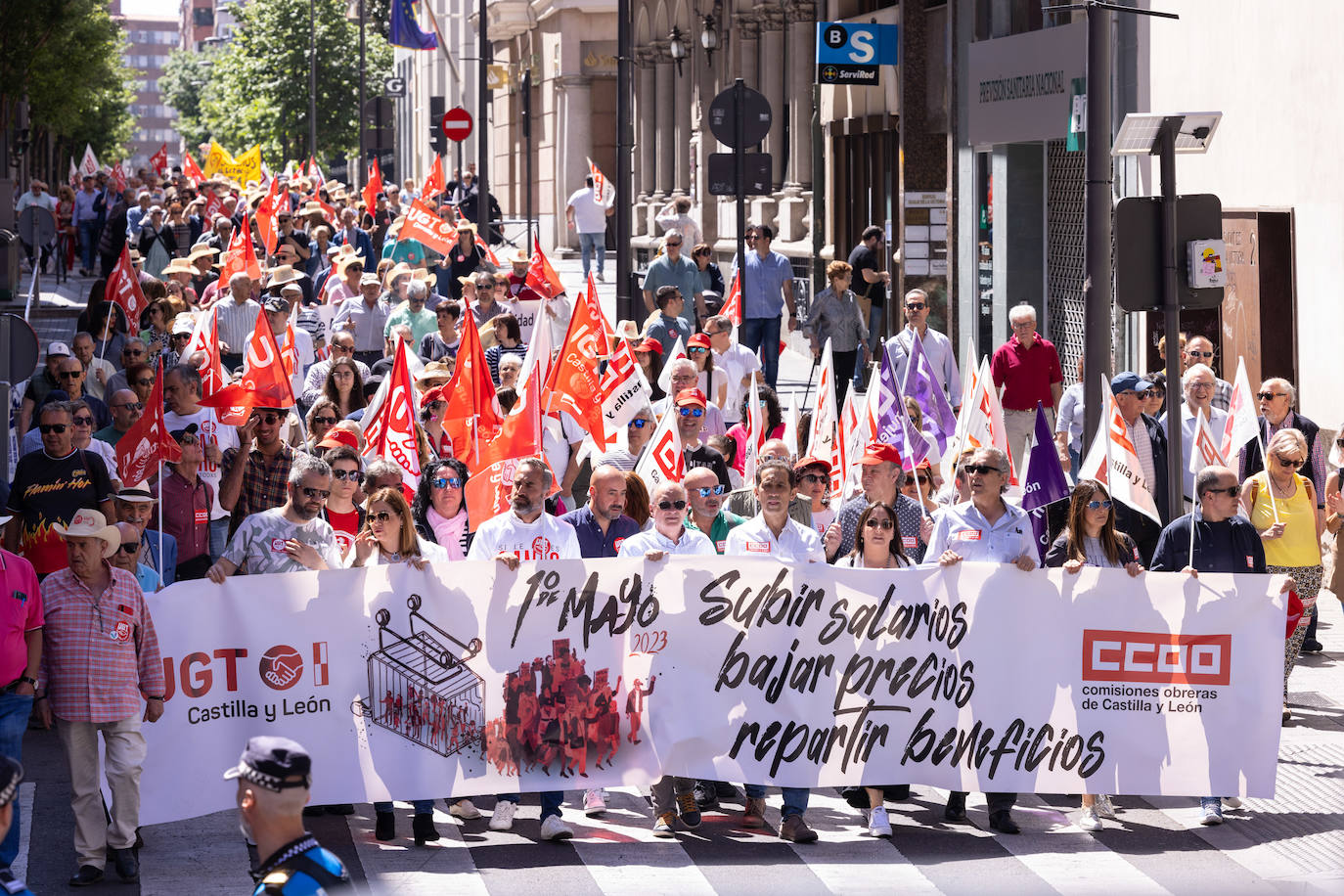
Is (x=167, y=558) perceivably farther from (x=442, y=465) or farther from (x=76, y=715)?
(x=76, y=715)

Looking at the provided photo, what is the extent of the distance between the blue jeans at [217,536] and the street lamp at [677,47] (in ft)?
82.3

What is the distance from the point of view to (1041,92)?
67.8 feet

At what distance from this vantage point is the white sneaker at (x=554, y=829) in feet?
30.2

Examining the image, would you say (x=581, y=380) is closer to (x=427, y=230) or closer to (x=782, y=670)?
(x=782, y=670)

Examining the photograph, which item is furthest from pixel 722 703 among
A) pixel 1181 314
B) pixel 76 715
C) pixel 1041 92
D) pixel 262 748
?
pixel 1041 92

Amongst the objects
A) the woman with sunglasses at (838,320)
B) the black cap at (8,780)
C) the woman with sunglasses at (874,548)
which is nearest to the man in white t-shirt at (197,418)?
the woman with sunglasses at (874,548)

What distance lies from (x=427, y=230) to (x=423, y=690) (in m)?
15.5

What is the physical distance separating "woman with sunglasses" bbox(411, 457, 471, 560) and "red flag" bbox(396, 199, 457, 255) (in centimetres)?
1369

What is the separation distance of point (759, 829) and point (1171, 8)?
1140cm

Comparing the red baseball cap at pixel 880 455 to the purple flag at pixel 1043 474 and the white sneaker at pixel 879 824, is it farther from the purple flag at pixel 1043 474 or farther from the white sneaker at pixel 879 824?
the white sneaker at pixel 879 824

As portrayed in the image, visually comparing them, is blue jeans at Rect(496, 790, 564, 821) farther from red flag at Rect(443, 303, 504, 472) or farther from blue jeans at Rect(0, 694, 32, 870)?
red flag at Rect(443, 303, 504, 472)

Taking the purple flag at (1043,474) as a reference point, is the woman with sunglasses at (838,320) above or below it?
above

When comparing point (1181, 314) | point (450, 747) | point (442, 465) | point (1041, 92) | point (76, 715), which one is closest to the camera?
point (76, 715)

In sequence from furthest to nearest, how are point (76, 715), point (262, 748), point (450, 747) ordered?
1. point (450, 747)
2. point (76, 715)
3. point (262, 748)
